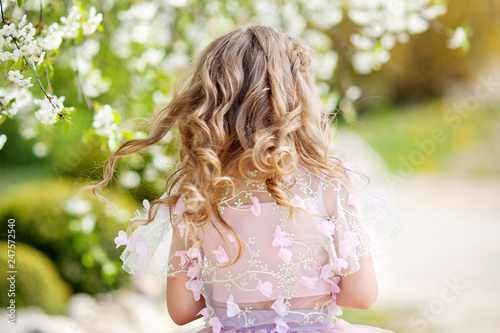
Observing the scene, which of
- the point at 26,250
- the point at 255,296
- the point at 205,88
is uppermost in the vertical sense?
Answer: the point at 205,88

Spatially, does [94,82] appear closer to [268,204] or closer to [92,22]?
[92,22]

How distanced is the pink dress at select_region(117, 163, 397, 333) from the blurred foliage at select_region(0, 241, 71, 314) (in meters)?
2.01

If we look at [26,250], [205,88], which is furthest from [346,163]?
[26,250]

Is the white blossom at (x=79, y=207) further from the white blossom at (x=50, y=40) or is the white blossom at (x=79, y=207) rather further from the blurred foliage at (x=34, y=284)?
the white blossom at (x=50, y=40)

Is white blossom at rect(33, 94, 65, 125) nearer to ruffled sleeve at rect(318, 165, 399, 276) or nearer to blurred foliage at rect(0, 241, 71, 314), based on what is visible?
ruffled sleeve at rect(318, 165, 399, 276)

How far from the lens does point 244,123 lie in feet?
4.16

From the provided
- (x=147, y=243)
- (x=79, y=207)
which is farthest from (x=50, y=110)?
(x=79, y=207)

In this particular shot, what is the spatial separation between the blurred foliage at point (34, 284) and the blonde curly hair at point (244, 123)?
189 cm

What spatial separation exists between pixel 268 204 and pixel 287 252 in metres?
0.12

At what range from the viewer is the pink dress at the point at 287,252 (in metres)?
1.28

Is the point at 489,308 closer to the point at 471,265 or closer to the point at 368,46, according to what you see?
the point at 471,265

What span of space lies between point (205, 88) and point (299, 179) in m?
0.31

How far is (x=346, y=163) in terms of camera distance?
4.36ft

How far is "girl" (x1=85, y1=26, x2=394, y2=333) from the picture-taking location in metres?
1.27
